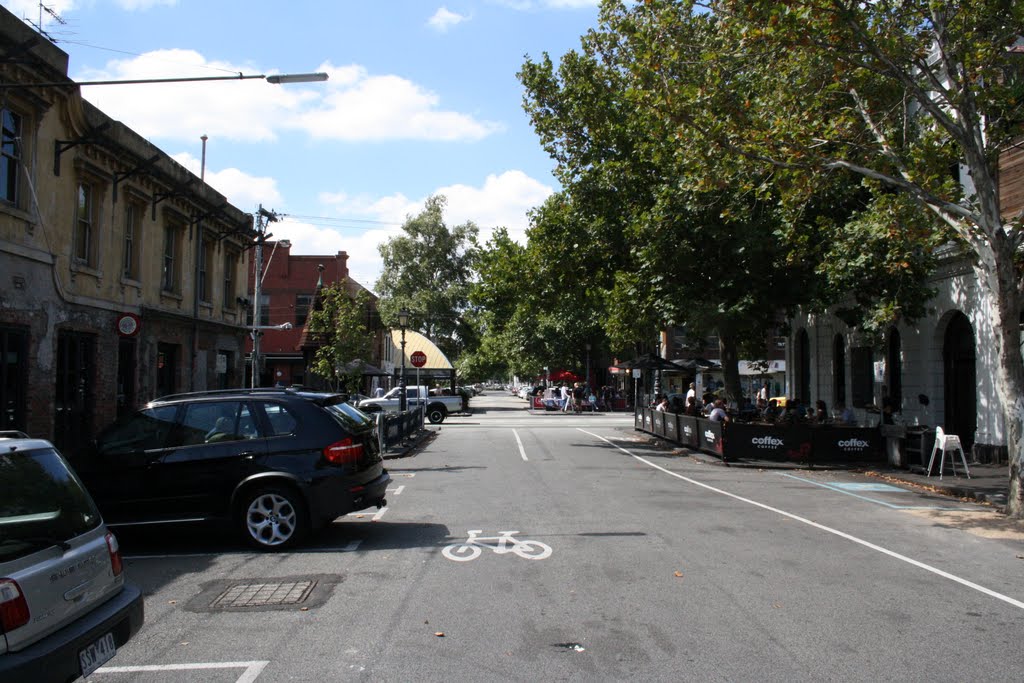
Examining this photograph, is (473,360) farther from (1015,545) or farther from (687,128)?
(1015,545)

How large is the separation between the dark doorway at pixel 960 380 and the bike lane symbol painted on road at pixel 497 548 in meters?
16.0

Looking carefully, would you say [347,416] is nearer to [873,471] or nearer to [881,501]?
[881,501]

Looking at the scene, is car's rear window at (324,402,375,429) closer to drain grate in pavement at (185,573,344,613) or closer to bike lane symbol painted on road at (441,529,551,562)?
bike lane symbol painted on road at (441,529,551,562)

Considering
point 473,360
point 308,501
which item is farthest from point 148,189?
point 473,360

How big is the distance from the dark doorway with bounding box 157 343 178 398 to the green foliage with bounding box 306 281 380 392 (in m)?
12.8

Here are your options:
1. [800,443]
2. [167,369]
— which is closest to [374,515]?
[800,443]

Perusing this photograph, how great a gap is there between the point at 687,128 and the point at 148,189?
508 inches

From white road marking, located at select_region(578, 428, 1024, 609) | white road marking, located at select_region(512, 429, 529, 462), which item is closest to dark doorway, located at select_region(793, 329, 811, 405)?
white road marking, located at select_region(512, 429, 529, 462)

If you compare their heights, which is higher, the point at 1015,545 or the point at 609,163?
the point at 609,163

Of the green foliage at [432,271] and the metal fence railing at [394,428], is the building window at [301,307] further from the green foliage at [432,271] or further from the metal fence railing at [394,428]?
the metal fence railing at [394,428]

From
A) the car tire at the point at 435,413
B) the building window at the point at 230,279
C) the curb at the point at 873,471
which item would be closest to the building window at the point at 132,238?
the building window at the point at 230,279

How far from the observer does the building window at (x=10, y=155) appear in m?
13.7

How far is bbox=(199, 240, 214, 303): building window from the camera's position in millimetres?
23047

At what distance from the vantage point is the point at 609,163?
22.5 m
